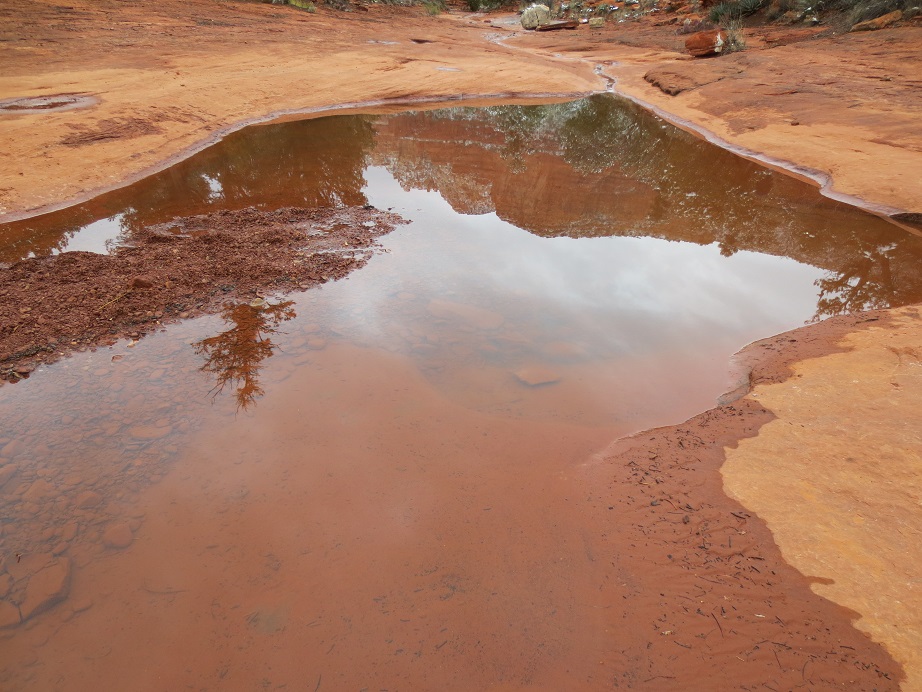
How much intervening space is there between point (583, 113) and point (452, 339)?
42.0 feet

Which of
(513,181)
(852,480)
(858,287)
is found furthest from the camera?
(513,181)

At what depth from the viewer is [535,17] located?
3086cm

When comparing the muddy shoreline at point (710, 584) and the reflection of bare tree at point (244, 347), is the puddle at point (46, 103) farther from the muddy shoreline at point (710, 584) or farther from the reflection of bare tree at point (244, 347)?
the muddy shoreline at point (710, 584)

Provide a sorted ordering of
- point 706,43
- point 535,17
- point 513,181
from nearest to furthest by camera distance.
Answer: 1. point 513,181
2. point 706,43
3. point 535,17

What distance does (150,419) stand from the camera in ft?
11.8

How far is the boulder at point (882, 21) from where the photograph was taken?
623 inches

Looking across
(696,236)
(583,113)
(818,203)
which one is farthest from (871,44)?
(696,236)

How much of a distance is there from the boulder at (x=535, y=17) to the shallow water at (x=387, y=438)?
96.4 feet

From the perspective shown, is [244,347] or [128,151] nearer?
[244,347]

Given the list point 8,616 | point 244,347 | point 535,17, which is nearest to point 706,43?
point 535,17

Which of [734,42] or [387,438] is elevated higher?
[734,42]

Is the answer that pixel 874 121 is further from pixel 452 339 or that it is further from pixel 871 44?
pixel 452 339

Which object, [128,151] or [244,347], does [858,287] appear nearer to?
[244,347]

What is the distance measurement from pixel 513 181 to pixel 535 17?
28.4 m
